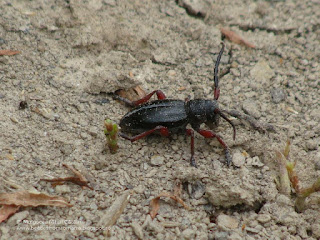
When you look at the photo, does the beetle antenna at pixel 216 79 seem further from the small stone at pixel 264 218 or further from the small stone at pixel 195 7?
the small stone at pixel 264 218

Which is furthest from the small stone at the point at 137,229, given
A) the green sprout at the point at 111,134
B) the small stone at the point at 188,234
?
the green sprout at the point at 111,134

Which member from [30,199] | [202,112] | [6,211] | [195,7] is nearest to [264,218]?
[202,112]

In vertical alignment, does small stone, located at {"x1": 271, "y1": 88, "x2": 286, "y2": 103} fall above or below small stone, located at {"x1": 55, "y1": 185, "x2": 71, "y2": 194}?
above

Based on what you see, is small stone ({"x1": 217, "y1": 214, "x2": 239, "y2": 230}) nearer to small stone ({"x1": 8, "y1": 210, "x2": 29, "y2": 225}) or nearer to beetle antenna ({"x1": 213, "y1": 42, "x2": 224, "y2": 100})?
beetle antenna ({"x1": 213, "y1": 42, "x2": 224, "y2": 100})

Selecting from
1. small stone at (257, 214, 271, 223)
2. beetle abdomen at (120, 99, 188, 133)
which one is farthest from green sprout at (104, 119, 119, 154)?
small stone at (257, 214, 271, 223)

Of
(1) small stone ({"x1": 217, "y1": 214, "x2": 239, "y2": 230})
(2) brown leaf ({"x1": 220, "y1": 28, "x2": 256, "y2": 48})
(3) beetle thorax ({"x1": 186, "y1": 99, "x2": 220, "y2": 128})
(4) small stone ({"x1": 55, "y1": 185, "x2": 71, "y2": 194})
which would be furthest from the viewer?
(2) brown leaf ({"x1": 220, "y1": 28, "x2": 256, "y2": 48})

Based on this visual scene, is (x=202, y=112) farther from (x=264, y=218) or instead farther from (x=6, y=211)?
(x=6, y=211)

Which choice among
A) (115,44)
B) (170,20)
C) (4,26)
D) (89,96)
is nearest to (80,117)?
(89,96)
